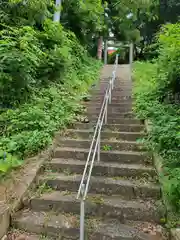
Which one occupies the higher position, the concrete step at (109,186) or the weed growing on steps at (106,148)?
the weed growing on steps at (106,148)

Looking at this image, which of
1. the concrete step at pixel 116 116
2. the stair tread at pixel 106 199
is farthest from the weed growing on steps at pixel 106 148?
the concrete step at pixel 116 116

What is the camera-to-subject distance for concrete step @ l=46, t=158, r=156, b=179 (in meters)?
3.15

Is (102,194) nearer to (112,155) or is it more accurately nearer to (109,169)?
(109,169)

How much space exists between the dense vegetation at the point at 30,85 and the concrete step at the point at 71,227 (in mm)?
700

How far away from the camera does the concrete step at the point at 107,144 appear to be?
3758 millimetres

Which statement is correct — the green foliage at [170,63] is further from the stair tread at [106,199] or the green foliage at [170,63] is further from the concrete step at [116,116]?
the stair tread at [106,199]

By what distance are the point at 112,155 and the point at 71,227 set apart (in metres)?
1.37

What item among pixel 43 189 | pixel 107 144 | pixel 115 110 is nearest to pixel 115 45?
pixel 115 110

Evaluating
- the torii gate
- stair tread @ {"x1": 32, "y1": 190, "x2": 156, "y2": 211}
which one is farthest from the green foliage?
the torii gate

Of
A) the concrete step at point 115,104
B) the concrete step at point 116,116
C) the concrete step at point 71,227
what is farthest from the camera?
the concrete step at point 115,104

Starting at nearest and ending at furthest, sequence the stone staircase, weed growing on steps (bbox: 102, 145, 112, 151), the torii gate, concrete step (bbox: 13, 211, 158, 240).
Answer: concrete step (bbox: 13, 211, 158, 240)
the stone staircase
weed growing on steps (bbox: 102, 145, 112, 151)
the torii gate

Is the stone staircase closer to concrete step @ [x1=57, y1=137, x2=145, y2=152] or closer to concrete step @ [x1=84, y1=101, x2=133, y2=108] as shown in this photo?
concrete step @ [x1=57, y1=137, x2=145, y2=152]

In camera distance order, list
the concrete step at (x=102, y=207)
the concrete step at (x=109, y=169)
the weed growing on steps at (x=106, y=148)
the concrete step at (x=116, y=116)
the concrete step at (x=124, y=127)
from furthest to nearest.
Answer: the concrete step at (x=116, y=116)
the concrete step at (x=124, y=127)
the weed growing on steps at (x=106, y=148)
the concrete step at (x=109, y=169)
the concrete step at (x=102, y=207)

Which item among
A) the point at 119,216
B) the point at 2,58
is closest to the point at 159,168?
the point at 119,216
